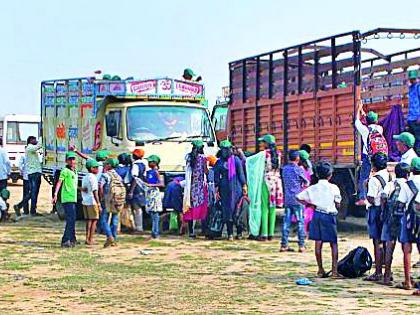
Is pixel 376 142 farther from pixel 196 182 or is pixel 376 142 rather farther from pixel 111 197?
pixel 111 197

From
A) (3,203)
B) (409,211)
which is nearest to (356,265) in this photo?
(409,211)

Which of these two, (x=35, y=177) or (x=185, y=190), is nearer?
(x=185, y=190)

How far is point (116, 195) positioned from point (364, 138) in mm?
3819

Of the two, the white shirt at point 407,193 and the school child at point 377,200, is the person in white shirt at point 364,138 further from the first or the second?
the white shirt at point 407,193

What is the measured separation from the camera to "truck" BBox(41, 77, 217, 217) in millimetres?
15469

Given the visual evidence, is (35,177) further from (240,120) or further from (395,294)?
(395,294)

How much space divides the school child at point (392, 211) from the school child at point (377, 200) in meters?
0.12

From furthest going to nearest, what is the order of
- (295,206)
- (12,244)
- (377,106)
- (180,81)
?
(180,81)
(377,106)
(12,244)
(295,206)

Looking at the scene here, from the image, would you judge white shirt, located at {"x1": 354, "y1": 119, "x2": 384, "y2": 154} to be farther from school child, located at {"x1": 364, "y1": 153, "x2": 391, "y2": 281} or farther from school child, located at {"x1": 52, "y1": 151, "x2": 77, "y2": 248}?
school child, located at {"x1": 52, "y1": 151, "x2": 77, "y2": 248}

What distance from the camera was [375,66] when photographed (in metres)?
16.3

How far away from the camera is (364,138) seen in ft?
43.6

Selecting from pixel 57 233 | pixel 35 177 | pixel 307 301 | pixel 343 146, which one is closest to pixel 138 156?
pixel 57 233

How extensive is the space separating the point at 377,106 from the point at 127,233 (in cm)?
480

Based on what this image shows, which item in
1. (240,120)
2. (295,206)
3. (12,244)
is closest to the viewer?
(295,206)
